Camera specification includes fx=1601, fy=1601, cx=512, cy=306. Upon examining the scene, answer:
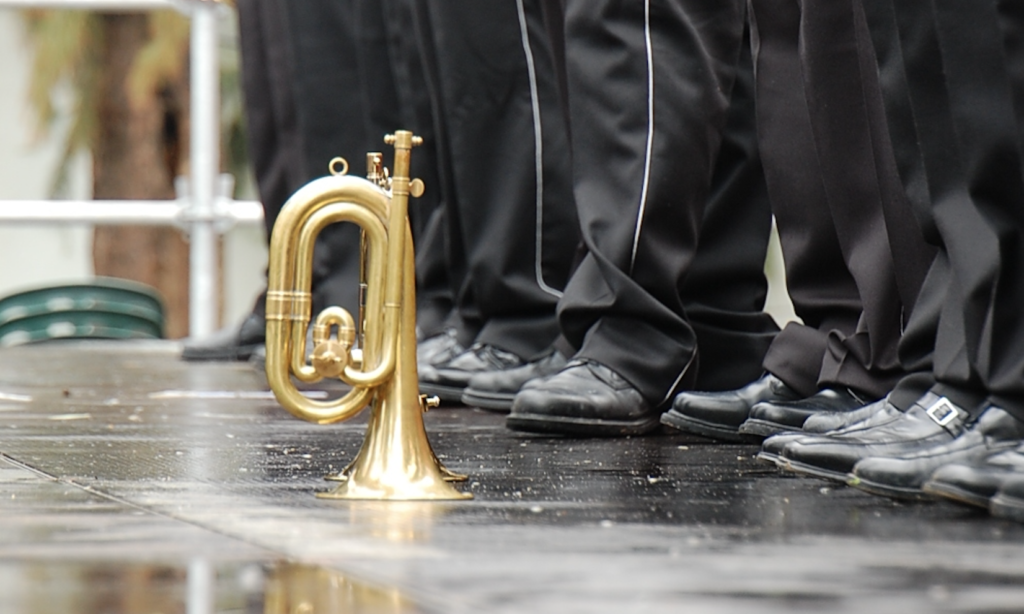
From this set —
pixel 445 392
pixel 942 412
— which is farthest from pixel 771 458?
A: pixel 445 392

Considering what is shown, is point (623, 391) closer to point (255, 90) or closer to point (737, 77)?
point (737, 77)

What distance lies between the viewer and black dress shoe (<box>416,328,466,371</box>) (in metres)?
2.28

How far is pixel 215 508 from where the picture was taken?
1055mm

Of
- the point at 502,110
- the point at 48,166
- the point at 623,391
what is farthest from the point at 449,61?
the point at 48,166

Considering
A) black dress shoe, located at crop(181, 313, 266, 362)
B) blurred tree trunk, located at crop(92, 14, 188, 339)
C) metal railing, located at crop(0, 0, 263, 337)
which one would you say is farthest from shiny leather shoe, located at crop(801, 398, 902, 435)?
blurred tree trunk, located at crop(92, 14, 188, 339)

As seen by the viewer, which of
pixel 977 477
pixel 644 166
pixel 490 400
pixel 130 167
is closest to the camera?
pixel 977 477

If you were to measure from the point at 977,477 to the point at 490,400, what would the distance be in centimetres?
98

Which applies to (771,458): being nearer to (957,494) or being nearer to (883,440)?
(883,440)

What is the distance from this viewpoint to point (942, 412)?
121cm

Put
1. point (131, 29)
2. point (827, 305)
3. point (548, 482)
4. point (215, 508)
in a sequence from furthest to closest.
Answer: point (131, 29) < point (827, 305) < point (548, 482) < point (215, 508)

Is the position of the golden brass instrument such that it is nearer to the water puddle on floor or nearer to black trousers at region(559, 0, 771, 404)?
the water puddle on floor

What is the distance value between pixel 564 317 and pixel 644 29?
0.33m

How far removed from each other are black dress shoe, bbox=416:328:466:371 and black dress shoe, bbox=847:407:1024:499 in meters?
1.14

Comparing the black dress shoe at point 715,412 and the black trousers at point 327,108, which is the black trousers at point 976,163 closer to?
the black dress shoe at point 715,412
